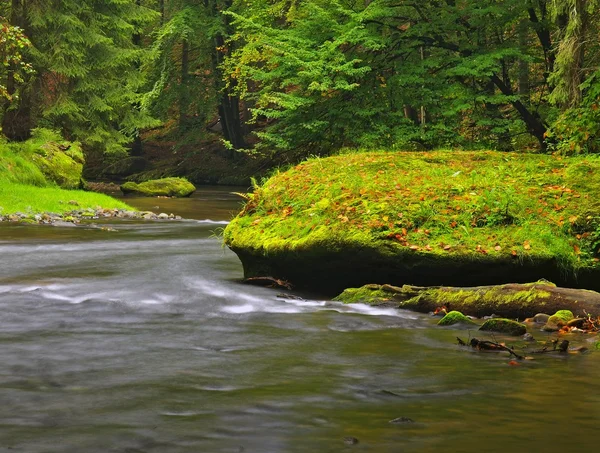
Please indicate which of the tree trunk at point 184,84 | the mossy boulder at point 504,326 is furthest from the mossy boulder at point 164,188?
the mossy boulder at point 504,326

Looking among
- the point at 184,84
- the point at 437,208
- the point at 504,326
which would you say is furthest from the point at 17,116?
the point at 504,326

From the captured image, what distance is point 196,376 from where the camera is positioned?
5500 millimetres

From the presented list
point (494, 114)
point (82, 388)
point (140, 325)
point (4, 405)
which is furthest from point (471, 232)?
point (494, 114)

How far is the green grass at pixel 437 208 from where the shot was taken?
8430 mm

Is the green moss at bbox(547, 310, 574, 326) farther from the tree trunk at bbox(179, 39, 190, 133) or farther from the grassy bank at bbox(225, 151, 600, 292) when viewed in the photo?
the tree trunk at bbox(179, 39, 190, 133)

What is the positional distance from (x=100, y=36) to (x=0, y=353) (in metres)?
24.7

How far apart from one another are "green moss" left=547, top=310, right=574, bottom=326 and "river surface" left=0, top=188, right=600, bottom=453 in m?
0.90

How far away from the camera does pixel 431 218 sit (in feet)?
29.2

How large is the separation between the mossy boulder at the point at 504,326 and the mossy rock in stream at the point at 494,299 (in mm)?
661

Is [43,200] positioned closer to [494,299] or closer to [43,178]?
[43,178]

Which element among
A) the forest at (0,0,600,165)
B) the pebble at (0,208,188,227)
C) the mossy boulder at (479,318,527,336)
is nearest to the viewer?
the mossy boulder at (479,318,527,336)

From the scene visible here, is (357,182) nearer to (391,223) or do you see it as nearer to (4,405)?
(391,223)

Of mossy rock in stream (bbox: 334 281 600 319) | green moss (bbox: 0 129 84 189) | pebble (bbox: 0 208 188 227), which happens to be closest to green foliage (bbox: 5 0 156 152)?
green moss (bbox: 0 129 84 189)

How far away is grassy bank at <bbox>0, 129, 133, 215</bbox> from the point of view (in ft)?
66.5
